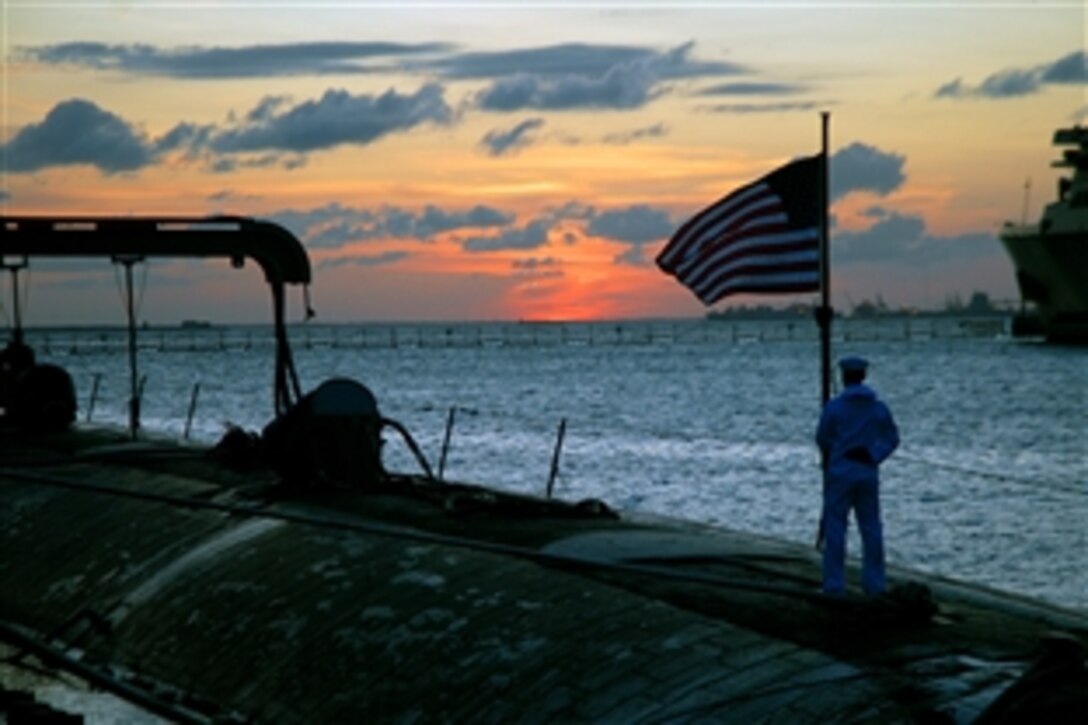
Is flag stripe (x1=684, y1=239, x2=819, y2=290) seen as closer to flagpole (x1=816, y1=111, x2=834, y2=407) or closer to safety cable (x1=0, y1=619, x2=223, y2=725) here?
flagpole (x1=816, y1=111, x2=834, y2=407)

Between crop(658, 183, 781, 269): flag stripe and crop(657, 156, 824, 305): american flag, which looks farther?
crop(658, 183, 781, 269): flag stripe

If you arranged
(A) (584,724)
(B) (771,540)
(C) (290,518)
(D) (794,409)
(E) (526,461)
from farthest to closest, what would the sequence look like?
(D) (794,409) < (E) (526,461) < (B) (771,540) < (C) (290,518) < (A) (584,724)

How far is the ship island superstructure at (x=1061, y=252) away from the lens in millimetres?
141875

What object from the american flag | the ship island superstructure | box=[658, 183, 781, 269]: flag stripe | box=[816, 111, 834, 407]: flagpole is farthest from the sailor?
the ship island superstructure

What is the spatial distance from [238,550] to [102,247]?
9.23 meters

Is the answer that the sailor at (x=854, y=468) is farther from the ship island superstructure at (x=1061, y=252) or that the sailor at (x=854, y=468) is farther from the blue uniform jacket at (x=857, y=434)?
the ship island superstructure at (x=1061, y=252)

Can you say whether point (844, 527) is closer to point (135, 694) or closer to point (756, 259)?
point (135, 694)

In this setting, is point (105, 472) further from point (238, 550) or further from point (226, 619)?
point (226, 619)

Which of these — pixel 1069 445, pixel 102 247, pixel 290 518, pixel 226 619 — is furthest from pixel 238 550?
pixel 1069 445

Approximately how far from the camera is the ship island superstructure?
5586 inches

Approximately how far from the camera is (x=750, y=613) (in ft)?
45.7

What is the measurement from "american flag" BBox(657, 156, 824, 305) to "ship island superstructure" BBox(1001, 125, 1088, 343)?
126057mm

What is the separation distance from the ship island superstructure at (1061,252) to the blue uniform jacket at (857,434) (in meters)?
133

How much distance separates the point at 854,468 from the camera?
45.4 ft
